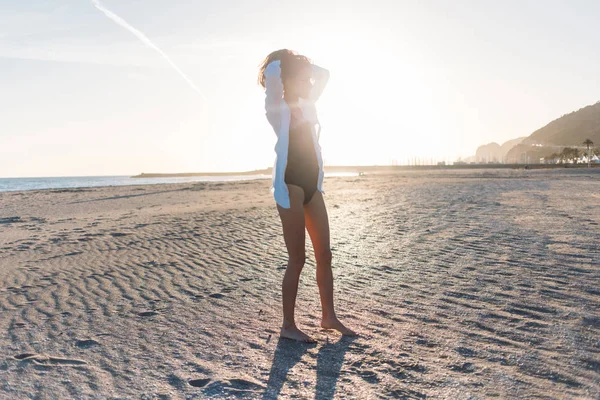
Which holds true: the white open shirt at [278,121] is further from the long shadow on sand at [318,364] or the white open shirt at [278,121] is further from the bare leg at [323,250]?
the long shadow on sand at [318,364]

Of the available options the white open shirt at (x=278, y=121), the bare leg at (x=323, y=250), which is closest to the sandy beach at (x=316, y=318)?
the bare leg at (x=323, y=250)

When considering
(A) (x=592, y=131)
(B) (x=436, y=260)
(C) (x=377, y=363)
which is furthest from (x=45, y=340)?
(A) (x=592, y=131)

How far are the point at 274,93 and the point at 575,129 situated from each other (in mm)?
199012

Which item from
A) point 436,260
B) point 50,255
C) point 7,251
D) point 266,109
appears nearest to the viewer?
point 266,109

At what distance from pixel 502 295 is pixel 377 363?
1.87 metres

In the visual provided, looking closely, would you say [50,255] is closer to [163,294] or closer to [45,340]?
[163,294]

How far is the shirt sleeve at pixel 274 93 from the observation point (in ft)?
10.2

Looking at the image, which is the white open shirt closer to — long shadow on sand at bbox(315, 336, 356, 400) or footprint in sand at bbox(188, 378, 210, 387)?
long shadow on sand at bbox(315, 336, 356, 400)

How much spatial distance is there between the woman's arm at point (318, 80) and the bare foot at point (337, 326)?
173 centimetres

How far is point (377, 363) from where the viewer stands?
2.91 meters

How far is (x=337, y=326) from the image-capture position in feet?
11.3

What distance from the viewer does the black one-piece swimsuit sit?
319cm

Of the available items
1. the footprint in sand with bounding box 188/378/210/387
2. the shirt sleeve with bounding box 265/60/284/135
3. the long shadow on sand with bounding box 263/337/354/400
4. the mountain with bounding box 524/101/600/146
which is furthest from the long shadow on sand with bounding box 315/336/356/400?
the mountain with bounding box 524/101/600/146

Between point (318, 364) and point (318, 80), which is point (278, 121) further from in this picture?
point (318, 364)
